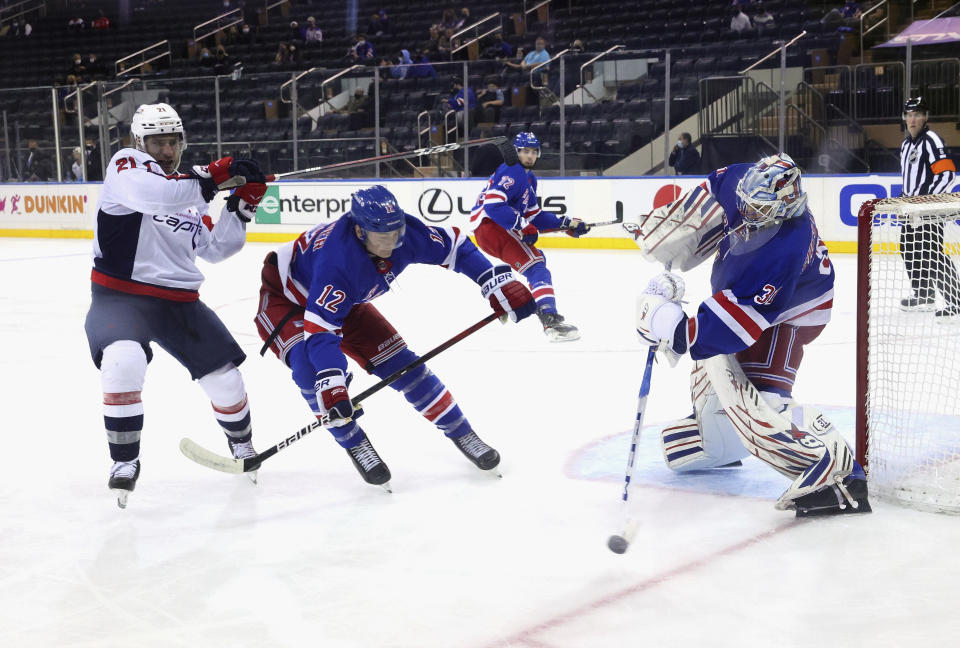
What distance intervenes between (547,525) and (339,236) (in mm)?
947

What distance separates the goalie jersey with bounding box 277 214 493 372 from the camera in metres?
2.85

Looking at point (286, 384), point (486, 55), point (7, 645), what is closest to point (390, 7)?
point (486, 55)

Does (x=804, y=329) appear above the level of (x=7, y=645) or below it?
above

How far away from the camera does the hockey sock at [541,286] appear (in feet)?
19.0

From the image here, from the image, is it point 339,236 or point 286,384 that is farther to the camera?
point 286,384

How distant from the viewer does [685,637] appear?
206cm

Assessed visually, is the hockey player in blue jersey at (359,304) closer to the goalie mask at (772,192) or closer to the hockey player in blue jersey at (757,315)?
the hockey player in blue jersey at (757,315)

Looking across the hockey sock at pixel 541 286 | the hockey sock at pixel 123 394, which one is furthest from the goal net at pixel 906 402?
the hockey sock at pixel 541 286

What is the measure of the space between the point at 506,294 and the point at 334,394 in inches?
23.3

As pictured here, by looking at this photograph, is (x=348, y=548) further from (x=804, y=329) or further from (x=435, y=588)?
(x=804, y=329)

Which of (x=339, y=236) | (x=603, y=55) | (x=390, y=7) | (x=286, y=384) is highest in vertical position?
(x=390, y=7)

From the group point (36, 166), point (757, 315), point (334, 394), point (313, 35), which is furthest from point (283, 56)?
point (757, 315)

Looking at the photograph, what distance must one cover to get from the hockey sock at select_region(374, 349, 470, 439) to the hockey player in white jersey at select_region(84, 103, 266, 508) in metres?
0.45

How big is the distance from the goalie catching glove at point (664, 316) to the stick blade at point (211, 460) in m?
1.19
